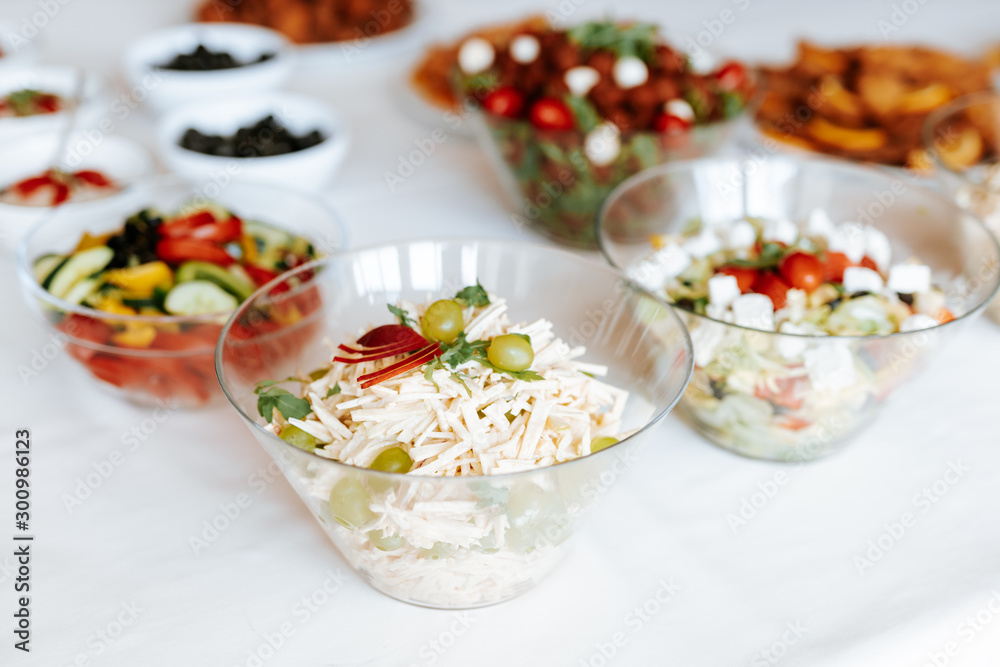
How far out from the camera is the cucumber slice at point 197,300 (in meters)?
1.15

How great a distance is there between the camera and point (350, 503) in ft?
2.68

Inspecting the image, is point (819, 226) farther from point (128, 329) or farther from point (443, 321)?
point (128, 329)

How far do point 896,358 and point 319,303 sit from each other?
75cm

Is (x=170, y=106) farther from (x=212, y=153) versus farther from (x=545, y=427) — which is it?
(x=545, y=427)

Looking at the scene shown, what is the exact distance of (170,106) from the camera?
6.14 ft

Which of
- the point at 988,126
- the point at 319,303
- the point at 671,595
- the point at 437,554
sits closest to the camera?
the point at 437,554

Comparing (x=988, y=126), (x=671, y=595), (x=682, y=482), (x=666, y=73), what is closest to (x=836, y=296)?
(x=682, y=482)

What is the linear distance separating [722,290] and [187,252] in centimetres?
78

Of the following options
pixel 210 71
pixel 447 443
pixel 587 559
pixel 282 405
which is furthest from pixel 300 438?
pixel 210 71

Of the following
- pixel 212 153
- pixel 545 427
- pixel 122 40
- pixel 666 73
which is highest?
pixel 666 73

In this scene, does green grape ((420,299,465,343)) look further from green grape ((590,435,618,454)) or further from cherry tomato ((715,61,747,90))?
cherry tomato ((715,61,747,90))

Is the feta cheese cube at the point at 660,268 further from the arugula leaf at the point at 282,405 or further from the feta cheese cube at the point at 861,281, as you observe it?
the arugula leaf at the point at 282,405

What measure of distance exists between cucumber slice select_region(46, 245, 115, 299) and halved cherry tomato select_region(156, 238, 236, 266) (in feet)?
0.25

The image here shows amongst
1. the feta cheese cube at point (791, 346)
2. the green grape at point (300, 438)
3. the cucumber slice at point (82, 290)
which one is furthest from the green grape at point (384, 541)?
the cucumber slice at point (82, 290)
